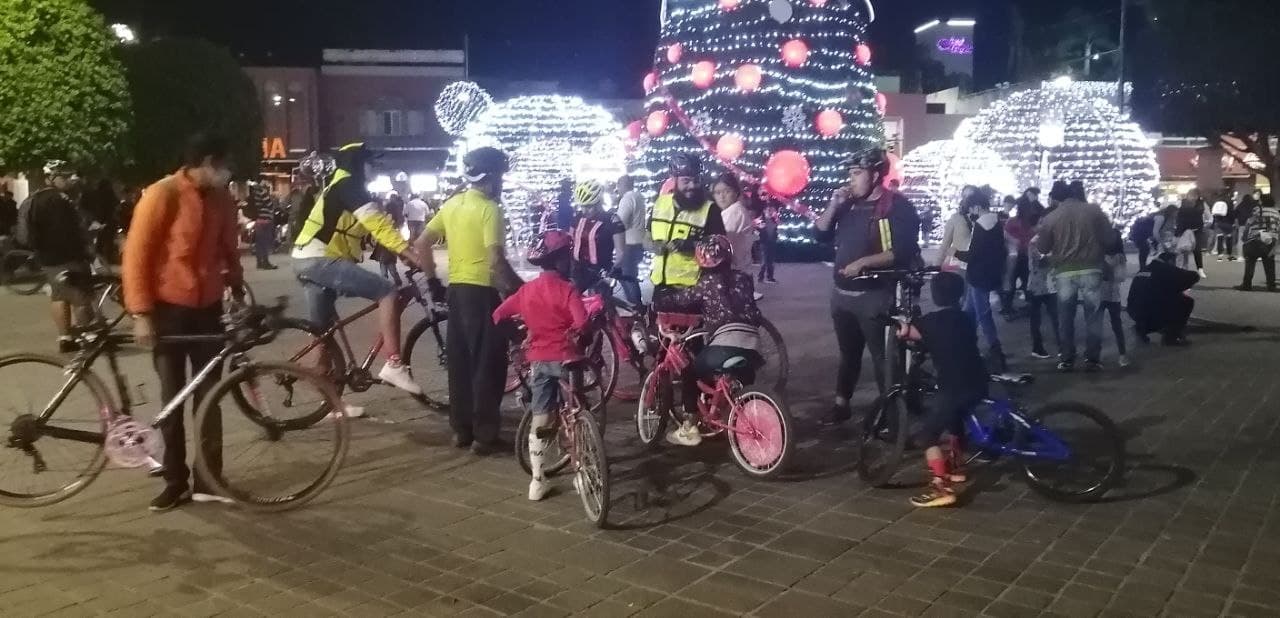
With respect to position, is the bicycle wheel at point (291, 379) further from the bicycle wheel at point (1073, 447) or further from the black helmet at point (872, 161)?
the bicycle wheel at point (1073, 447)

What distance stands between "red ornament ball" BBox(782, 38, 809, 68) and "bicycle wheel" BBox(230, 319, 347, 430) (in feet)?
44.9

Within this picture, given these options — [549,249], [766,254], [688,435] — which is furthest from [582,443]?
Answer: [766,254]

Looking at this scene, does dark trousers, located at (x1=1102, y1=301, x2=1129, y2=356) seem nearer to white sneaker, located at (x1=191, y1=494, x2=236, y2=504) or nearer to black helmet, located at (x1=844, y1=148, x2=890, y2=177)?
black helmet, located at (x1=844, y1=148, x2=890, y2=177)

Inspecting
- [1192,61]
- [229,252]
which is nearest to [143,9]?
[1192,61]

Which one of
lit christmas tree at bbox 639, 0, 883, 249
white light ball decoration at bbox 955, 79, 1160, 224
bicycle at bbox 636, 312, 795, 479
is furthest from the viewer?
white light ball decoration at bbox 955, 79, 1160, 224

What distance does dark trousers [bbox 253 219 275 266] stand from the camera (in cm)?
2070

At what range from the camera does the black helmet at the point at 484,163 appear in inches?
239

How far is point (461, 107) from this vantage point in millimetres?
30234

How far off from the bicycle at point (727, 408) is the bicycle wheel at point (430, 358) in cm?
148

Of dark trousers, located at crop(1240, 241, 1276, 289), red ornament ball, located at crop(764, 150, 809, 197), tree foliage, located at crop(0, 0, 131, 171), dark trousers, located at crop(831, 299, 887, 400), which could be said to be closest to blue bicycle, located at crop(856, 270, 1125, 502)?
dark trousers, located at crop(831, 299, 887, 400)

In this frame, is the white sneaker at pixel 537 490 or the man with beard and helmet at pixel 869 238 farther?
the man with beard and helmet at pixel 869 238

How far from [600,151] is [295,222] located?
1719 cm

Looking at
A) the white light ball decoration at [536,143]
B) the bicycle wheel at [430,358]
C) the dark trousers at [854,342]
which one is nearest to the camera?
the dark trousers at [854,342]

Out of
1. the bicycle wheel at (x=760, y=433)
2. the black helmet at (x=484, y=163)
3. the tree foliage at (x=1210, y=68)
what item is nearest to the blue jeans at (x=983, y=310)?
the bicycle wheel at (x=760, y=433)
